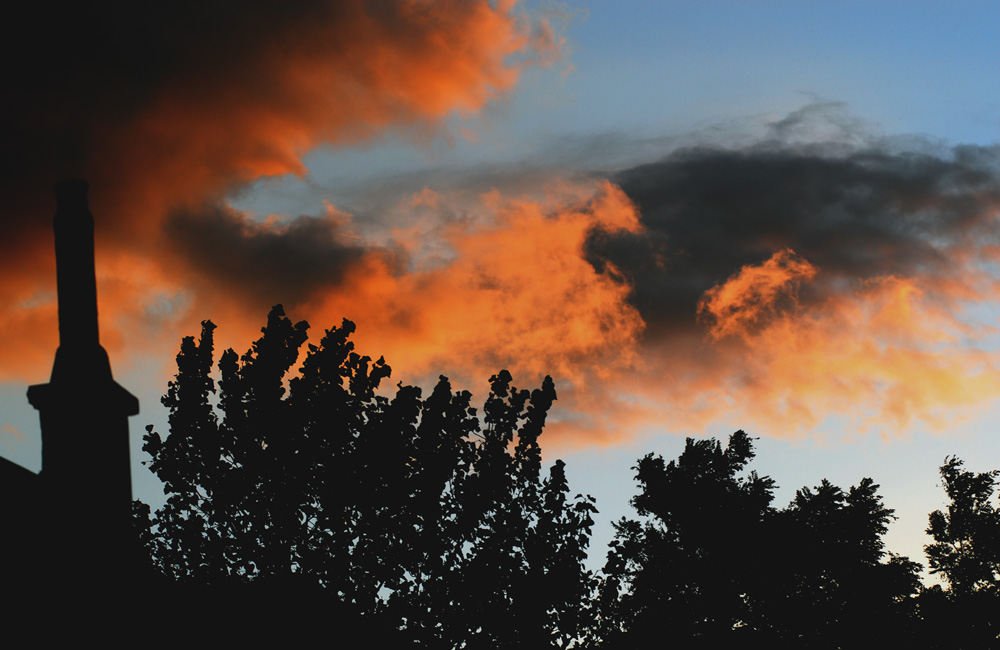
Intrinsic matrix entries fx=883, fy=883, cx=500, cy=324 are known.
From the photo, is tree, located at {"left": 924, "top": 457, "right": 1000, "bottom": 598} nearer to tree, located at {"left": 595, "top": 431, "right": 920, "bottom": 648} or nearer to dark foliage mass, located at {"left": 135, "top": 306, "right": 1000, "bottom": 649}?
tree, located at {"left": 595, "top": 431, "right": 920, "bottom": 648}

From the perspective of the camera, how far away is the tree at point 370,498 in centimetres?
2398

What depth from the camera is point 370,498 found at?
79.7 ft

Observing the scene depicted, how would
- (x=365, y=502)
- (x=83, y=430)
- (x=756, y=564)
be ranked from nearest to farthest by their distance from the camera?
(x=83, y=430) < (x=365, y=502) < (x=756, y=564)

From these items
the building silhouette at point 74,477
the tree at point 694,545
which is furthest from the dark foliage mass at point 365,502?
the tree at point 694,545

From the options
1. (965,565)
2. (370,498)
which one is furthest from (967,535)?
(370,498)

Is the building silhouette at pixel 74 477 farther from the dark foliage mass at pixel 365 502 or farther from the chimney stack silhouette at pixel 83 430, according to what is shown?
the dark foliage mass at pixel 365 502

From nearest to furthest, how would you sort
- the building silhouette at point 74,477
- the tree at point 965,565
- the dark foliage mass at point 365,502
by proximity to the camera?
1. the building silhouette at point 74,477
2. the dark foliage mass at point 365,502
3. the tree at point 965,565

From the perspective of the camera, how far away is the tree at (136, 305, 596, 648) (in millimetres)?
23984

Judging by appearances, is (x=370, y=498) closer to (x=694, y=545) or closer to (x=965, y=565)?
(x=694, y=545)

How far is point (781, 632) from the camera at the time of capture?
51719 mm

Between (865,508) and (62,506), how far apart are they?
1994 inches

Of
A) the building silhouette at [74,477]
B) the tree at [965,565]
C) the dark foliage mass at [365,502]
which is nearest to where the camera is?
the building silhouette at [74,477]

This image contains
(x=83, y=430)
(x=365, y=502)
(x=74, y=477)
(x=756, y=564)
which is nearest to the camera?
(x=74, y=477)

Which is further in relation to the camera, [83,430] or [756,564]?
[756,564]
